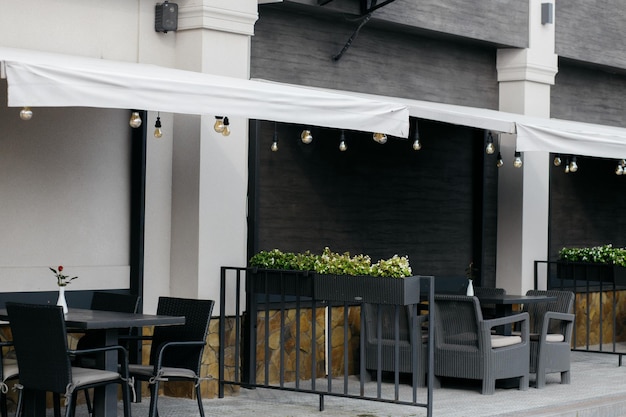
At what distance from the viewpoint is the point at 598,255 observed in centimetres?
1315

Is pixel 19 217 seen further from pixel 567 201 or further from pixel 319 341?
pixel 567 201

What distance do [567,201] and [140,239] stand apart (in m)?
7.03

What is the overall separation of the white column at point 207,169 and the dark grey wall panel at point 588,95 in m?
5.78

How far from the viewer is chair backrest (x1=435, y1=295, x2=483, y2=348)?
411 inches

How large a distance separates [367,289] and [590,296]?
6.53 meters

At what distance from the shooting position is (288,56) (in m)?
11.3

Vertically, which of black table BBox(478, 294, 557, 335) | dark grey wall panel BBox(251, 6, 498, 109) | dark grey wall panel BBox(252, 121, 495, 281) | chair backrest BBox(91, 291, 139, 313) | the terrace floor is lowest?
the terrace floor

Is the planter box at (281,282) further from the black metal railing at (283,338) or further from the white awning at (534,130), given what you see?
the white awning at (534,130)

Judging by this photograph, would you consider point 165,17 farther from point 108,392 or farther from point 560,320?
point 560,320

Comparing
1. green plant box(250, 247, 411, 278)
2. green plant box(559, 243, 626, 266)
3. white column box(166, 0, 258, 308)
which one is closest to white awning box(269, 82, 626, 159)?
white column box(166, 0, 258, 308)

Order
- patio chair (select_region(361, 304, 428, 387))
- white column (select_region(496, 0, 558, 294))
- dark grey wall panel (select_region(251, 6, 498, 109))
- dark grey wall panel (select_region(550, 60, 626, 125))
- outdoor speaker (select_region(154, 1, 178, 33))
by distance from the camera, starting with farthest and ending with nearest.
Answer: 1. dark grey wall panel (select_region(550, 60, 626, 125))
2. white column (select_region(496, 0, 558, 294))
3. dark grey wall panel (select_region(251, 6, 498, 109))
4. patio chair (select_region(361, 304, 428, 387))
5. outdoor speaker (select_region(154, 1, 178, 33))

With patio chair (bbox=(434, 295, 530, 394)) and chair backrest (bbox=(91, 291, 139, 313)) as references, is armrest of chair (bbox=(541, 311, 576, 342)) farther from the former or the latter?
chair backrest (bbox=(91, 291, 139, 313))

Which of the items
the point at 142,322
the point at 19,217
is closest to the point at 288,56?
the point at 19,217

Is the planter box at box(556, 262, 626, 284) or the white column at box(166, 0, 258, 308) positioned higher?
the white column at box(166, 0, 258, 308)
